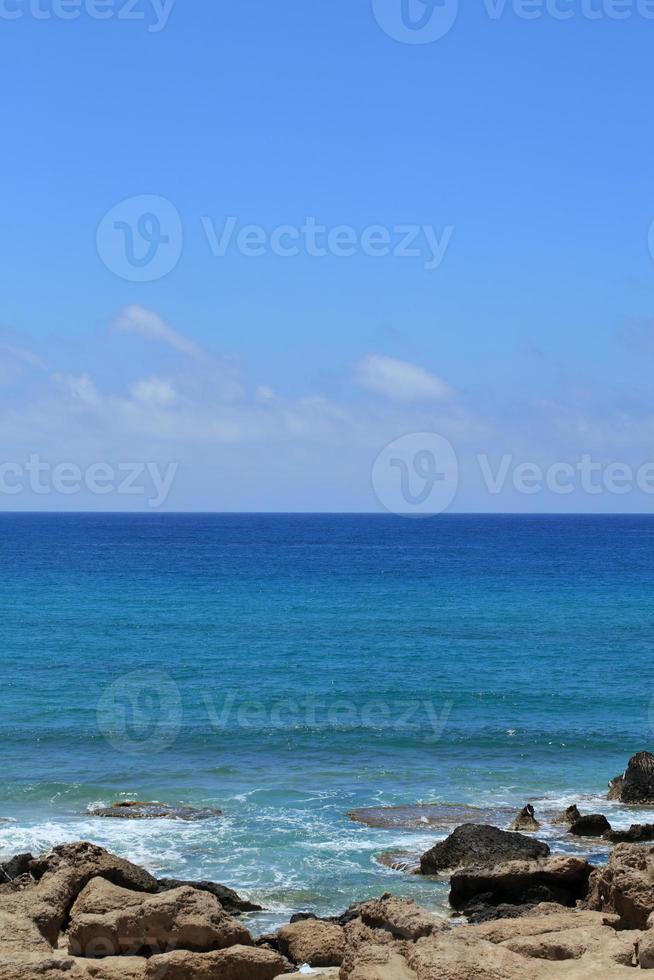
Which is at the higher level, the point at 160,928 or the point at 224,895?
the point at 160,928

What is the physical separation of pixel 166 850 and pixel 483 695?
72.7ft

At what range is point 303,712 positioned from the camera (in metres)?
41.1

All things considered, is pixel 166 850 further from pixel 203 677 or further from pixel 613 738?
pixel 203 677

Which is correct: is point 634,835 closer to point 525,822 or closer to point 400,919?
point 525,822

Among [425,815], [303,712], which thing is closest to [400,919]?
[425,815]

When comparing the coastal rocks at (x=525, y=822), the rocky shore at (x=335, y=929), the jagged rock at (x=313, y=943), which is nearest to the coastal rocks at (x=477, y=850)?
the rocky shore at (x=335, y=929)

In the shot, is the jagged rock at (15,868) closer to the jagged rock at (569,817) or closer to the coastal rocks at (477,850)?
the coastal rocks at (477,850)

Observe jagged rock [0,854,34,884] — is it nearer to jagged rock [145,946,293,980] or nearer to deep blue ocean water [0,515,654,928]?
deep blue ocean water [0,515,654,928]

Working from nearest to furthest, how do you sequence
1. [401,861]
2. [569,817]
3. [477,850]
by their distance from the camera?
[477,850] < [401,861] < [569,817]

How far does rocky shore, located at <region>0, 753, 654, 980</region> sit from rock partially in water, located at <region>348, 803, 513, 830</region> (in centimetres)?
553

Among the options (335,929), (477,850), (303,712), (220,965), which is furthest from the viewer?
(303,712)

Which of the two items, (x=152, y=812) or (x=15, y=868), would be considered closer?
(x=15, y=868)

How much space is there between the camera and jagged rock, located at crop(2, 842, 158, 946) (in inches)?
658

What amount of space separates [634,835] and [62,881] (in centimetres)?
1319
